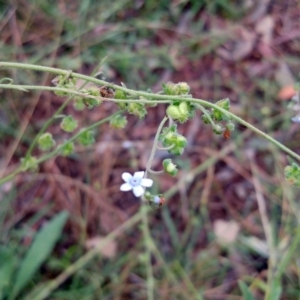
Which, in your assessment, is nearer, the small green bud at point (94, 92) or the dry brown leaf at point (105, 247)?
the small green bud at point (94, 92)

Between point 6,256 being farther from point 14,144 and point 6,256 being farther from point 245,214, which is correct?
point 245,214

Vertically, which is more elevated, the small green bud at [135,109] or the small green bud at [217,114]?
the small green bud at [135,109]

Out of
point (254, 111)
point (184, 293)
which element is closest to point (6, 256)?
point (184, 293)

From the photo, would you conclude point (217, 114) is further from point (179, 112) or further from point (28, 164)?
point (28, 164)

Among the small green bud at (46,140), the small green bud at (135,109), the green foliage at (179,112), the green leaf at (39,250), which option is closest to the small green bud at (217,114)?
the green foliage at (179,112)

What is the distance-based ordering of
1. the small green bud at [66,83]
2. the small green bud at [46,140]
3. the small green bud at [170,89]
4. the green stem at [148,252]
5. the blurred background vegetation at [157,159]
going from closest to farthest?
the small green bud at [66,83] → the small green bud at [170,89] → the small green bud at [46,140] → the green stem at [148,252] → the blurred background vegetation at [157,159]

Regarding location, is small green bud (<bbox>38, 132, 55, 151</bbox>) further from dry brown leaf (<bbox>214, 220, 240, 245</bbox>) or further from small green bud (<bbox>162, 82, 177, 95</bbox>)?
dry brown leaf (<bbox>214, 220, 240, 245</bbox>)

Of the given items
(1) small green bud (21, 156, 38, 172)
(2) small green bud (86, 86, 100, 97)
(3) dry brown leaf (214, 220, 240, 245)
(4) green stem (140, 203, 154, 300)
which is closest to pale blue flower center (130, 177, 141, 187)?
(2) small green bud (86, 86, 100, 97)

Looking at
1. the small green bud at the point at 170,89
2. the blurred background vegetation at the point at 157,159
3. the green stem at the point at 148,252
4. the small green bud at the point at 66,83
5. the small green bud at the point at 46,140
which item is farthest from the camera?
the blurred background vegetation at the point at 157,159

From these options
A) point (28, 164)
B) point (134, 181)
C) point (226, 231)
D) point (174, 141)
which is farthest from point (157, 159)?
point (174, 141)

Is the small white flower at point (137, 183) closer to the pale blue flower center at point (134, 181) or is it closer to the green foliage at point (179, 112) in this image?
the pale blue flower center at point (134, 181)
